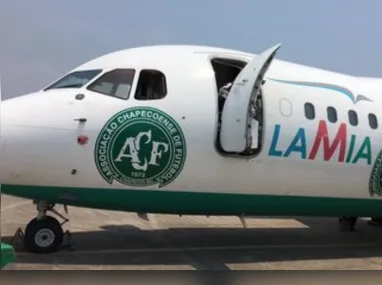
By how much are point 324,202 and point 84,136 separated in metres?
4.28

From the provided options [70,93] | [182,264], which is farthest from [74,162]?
[182,264]

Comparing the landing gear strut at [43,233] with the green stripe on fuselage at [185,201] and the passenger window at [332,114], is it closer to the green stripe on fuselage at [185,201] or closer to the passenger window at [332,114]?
the green stripe on fuselage at [185,201]

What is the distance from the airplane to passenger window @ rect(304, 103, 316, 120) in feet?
0.07

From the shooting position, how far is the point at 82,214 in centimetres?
1257

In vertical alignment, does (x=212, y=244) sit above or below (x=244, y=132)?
below

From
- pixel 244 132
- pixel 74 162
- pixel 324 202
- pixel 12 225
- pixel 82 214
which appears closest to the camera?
pixel 74 162

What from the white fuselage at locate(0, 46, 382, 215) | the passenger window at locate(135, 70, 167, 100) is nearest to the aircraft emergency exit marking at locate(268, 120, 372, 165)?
the white fuselage at locate(0, 46, 382, 215)

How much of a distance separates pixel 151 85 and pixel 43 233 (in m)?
2.74

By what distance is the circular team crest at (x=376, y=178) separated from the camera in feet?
30.6

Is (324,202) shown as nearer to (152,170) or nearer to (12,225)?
(152,170)

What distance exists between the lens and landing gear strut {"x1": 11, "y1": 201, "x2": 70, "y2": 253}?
7.62m

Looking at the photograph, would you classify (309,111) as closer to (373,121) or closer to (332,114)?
(332,114)

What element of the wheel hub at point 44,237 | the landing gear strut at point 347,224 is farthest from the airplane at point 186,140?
the landing gear strut at point 347,224

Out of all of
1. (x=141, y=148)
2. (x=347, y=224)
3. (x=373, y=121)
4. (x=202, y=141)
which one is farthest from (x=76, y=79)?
(x=347, y=224)
